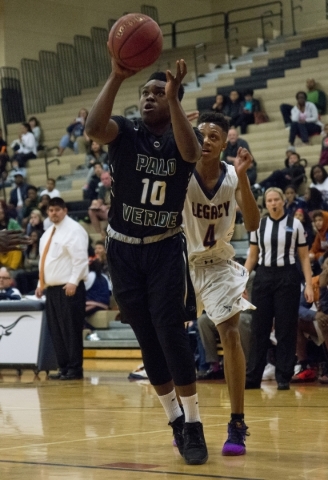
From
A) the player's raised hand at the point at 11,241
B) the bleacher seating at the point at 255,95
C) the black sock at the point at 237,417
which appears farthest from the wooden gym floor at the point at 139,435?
the bleacher seating at the point at 255,95

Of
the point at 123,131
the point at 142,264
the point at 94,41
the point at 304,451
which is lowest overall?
the point at 304,451

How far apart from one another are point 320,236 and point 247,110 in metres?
7.04

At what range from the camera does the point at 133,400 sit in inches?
326

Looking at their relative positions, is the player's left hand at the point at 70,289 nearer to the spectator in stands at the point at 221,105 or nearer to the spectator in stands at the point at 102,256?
the spectator in stands at the point at 102,256

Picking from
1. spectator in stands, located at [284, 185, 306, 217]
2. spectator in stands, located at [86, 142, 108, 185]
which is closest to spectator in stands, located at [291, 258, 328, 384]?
spectator in stands, located at [284, 185, 306, 217]

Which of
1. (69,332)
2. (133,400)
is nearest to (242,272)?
(133,400)

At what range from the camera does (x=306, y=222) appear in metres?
12.2

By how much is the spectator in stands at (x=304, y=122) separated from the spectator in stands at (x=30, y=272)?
4.93 m

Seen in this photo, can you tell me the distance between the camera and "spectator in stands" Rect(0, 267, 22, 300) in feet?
41.5

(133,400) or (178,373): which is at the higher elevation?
(178,373)

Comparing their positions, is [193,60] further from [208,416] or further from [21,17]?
[208,416]

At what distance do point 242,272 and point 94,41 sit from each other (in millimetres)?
20243

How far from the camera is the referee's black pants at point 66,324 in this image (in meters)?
10.9

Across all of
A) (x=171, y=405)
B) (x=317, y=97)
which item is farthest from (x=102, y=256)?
(x=171, y=405)
